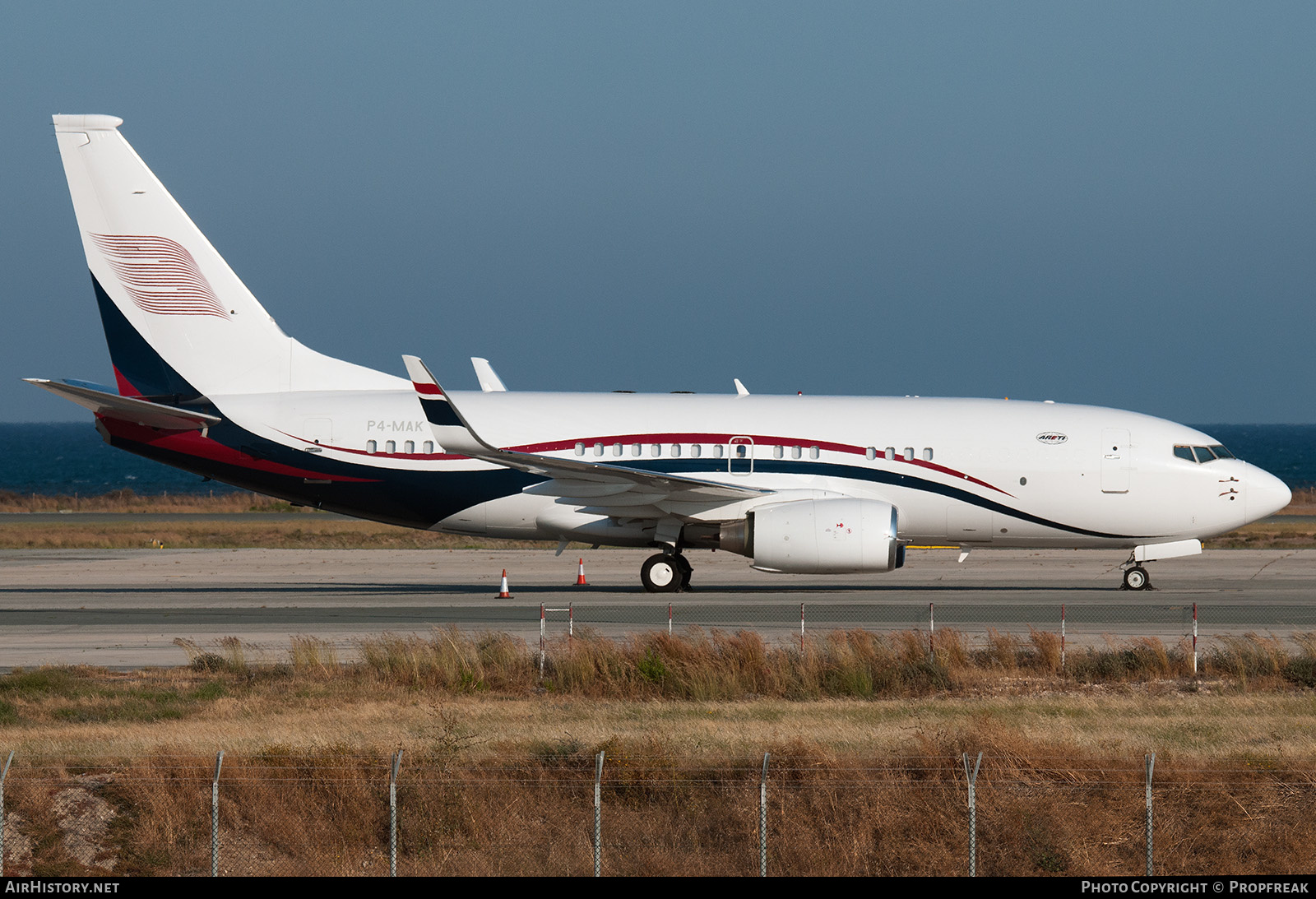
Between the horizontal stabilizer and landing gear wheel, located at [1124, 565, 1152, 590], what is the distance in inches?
782

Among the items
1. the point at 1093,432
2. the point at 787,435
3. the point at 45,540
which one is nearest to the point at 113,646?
the point at 787,435

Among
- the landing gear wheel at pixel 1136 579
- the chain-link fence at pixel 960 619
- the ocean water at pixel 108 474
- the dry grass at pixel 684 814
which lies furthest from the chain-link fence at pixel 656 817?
the ocean water at pixel 108 474

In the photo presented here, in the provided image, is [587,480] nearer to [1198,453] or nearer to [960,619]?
[960,619]

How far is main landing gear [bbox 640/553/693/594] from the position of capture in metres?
29.3

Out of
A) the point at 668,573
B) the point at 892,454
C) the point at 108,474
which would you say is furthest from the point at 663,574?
the point at 108,474

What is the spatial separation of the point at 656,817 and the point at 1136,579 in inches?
833

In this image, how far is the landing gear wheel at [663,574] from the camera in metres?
29.3

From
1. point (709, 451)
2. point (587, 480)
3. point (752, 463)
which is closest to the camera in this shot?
point (587, 480)

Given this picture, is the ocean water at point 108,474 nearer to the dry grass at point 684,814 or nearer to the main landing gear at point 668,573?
the main landing gear at point 668,573

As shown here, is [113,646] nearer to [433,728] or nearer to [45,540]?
[433,728]

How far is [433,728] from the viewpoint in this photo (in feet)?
50.7

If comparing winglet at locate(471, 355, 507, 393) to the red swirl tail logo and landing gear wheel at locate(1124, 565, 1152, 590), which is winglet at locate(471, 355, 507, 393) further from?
landing gear wheel at locate(1124, 565, 1152, 590)

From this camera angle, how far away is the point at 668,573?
29250 mm

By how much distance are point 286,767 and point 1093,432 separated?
69.5 feet
